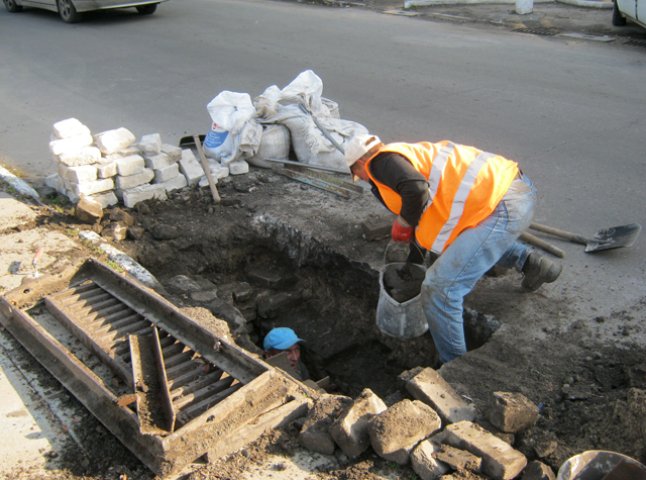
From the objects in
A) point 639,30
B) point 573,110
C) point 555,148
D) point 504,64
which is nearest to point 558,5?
point 639,30

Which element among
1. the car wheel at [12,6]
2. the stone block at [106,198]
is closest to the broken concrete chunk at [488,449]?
the stone block at [106,198]

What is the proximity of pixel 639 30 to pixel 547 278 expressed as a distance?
978cm

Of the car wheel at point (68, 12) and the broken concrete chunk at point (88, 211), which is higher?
the car wheel at point (68, 12)

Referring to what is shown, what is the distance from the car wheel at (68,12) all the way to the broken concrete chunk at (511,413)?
47.7 ft

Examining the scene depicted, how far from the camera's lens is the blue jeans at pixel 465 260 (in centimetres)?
421

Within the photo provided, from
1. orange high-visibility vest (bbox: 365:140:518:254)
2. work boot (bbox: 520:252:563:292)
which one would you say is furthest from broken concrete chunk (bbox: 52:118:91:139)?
work boot (bbox: 520:252:563:292)

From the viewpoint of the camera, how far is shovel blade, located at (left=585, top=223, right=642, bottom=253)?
17.4ft

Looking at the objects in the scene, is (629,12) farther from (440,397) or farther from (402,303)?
(440,397)

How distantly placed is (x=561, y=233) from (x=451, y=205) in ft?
5.94

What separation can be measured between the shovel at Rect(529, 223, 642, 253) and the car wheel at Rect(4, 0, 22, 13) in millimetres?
15821

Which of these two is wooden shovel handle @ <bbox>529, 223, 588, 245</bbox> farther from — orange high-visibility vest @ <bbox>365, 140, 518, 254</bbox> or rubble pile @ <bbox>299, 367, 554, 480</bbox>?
rubble pile @ <bbox>299, 367, 554, 480</bbox>

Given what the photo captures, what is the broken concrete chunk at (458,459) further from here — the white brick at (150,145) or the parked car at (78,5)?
the parked car at (78,5)

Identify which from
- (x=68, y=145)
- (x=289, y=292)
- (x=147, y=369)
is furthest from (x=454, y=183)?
(x=68, y=145)

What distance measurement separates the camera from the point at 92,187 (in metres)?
6.41
